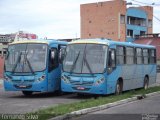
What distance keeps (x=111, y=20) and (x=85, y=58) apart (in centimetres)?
6293

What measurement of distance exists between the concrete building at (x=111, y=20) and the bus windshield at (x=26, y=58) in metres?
59.0

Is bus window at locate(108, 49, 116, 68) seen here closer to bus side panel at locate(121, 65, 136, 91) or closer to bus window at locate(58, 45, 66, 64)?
bus side panel at locate(121, 65, 136, 91)

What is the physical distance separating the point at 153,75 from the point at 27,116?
1686cm

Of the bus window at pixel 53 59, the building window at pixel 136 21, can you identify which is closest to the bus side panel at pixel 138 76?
the bus window at pixel 53 59

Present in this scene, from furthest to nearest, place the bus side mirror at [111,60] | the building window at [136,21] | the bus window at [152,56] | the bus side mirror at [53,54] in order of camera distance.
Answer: the building window at [136,21] < the bus window at [152,56] < the bus side mirror at [53,54] < the bus side mirror at [111,60]

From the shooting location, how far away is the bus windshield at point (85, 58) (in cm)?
1981

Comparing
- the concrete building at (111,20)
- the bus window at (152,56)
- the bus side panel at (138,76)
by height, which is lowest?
the bus side panel at (138,76)

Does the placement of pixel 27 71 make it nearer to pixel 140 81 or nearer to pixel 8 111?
pixel 8 111

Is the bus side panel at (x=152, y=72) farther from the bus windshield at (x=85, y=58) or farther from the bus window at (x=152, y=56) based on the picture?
the bus windshield at (x=85, y=58)

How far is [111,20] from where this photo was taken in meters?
82.2

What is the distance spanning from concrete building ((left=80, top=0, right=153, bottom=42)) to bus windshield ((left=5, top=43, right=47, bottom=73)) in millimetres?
58982

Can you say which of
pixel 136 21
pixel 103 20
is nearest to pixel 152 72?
pixel 103 20

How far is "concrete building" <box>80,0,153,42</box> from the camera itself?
Result: 266 feet

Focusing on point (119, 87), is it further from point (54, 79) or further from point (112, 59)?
point (54, 79)
